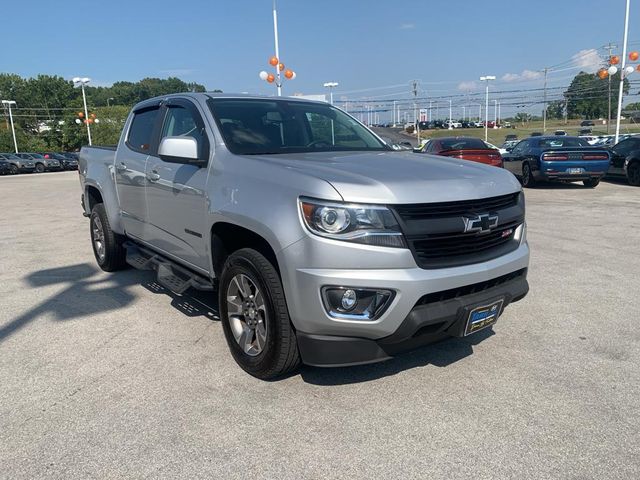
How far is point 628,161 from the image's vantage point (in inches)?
597

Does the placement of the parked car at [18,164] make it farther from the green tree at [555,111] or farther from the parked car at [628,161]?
the green tree at [555,111]

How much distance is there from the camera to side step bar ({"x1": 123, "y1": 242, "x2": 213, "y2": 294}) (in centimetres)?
407

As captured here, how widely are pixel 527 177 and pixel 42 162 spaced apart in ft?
140

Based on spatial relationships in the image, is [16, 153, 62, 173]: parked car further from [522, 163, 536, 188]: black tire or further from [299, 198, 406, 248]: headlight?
[299, 198, 406, 248]: headlight

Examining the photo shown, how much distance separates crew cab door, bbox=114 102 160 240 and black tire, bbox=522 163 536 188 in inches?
497

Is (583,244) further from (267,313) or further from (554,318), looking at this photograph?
(267,313)

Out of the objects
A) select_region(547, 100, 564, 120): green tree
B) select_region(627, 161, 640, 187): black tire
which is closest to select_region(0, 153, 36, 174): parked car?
select_region(627, 161, 640, 187): black tire

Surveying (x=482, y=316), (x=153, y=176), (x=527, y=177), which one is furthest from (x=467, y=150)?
(x=482, y=316)

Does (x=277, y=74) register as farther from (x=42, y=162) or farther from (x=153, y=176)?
(x=42, y=162)

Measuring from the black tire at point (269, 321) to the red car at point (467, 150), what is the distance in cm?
1015

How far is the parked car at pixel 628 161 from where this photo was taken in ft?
49.2

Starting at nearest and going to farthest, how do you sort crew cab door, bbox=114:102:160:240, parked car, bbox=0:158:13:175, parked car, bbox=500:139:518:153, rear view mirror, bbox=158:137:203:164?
1. rear view mirror, bbox=158:137:203:164
2. crew cab door, bbox=114:102:160:240
3. parked car, bbox=500:139:518:153
4. parked car, bbox=0:158:13:175

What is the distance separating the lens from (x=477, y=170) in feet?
11.7

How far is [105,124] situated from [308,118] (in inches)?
3204
